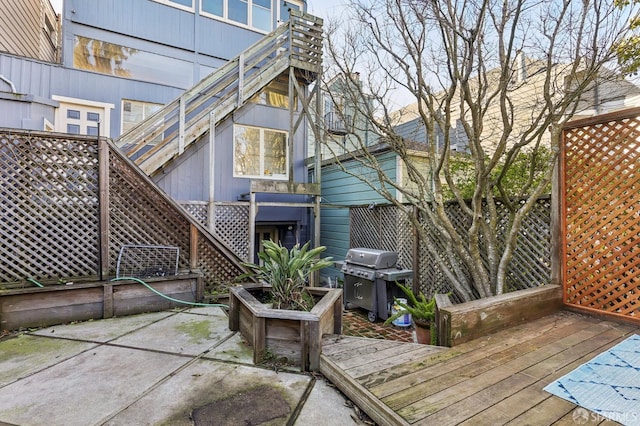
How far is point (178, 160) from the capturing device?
700 cm

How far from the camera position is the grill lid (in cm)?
489

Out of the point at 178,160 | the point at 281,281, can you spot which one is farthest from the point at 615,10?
the point at 178,160

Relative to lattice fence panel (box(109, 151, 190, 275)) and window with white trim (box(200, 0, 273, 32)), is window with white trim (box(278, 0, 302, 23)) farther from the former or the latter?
lattice fence panel (box(109, 151, 190, 275))

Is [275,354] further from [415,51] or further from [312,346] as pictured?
[415,51]

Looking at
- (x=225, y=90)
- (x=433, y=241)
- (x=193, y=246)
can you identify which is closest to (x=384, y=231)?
(x=433, y=241)

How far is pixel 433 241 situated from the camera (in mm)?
4938

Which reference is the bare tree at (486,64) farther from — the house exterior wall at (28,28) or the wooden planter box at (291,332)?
the house exterior wall at (28,28)

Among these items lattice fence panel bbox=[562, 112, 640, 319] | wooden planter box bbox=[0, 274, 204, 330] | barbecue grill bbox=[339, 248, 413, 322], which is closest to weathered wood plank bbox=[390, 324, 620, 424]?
lattice fence panel bbox=[562, 112, 640, 319]

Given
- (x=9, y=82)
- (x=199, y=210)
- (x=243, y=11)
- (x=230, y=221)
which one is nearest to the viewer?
(x=9, y=82)

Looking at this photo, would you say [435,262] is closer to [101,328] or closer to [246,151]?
[101,328]

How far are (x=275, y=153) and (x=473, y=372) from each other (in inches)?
281

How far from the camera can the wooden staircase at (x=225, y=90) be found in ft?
21.0

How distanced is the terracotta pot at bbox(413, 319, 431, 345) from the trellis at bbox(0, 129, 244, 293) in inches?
134

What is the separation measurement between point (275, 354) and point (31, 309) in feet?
9.07
